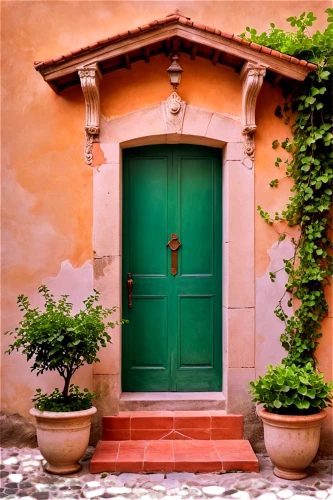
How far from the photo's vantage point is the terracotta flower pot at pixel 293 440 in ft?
15.8

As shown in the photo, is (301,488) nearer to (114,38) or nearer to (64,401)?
(64,401)

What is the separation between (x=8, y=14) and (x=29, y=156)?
1.48 meters

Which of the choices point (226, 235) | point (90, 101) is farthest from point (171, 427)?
point (90, 101)

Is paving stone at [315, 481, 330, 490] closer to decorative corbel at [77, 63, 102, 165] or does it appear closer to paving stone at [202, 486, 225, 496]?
paving stone at [202, 486, 225, 496]

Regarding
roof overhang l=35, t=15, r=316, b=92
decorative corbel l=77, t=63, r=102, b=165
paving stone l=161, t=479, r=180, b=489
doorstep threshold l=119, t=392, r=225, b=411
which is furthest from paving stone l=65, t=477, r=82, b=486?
roof overhang l=35, t=15, r=316, b=92

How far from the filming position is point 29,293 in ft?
18.5

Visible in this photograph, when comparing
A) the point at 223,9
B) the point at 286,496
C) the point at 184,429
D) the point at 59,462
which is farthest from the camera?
the point at 223,9

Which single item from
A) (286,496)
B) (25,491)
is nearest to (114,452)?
(25,491)

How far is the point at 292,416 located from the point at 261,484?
61 cm

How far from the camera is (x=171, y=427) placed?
18.1 ft

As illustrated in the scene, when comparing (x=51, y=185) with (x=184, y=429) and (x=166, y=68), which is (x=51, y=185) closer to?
(x=166, y=68)

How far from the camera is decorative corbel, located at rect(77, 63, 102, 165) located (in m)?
5.34

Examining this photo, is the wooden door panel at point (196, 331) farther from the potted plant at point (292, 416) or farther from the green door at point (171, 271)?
the potted plant at point (292, 416)

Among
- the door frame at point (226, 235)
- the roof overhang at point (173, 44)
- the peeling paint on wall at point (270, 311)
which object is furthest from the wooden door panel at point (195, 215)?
the roof overhang at point (173, 44)
